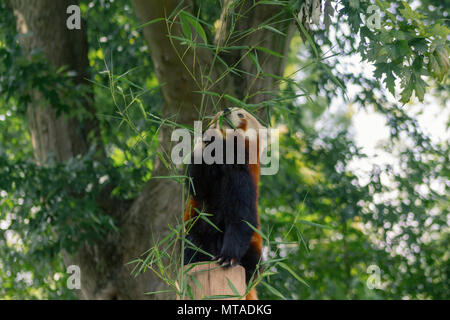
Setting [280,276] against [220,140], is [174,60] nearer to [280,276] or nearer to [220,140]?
[220,140]

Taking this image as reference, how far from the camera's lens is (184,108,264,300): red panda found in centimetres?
244

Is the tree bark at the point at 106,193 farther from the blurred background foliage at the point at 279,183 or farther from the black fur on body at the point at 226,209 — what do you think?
the black fur on body at the point at 226,209

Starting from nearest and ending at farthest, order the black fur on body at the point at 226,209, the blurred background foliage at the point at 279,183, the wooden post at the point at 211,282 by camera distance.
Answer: the wooden post at the point at 211,282, the black fur on body at the point at 226,209, the blurred background foliage at the point at 279,183

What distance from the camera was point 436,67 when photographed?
95.8 inches

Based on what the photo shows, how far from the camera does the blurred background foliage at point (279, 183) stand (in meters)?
4.32

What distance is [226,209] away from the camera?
251 cm

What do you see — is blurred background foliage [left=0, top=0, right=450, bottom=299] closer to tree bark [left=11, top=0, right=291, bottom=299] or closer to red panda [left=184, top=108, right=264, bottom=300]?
tree bark [left=11, top=0, right=291, bottom=299]

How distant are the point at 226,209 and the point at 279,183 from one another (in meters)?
3.30

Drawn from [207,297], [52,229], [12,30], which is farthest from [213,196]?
[12,30]

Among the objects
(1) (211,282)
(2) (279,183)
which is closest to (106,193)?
(2) (279,183)

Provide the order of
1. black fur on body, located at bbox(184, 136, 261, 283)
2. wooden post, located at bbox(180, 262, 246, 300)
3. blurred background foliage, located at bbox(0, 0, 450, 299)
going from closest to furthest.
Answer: wooden post, located at bbox(180, 262, 246, 300), black fur on body, located at bbox(184, 136, 261, 283), blurred background foliage, located at bbox(0, 0, 450, 299)

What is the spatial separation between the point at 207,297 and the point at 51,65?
3.20 metres

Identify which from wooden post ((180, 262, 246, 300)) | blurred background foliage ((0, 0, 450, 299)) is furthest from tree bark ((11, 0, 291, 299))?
wooden post ((180, 262, 246, 300))

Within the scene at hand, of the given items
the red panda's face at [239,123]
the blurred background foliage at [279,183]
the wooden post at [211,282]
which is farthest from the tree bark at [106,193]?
Answer: the wooden post at [211,282]
